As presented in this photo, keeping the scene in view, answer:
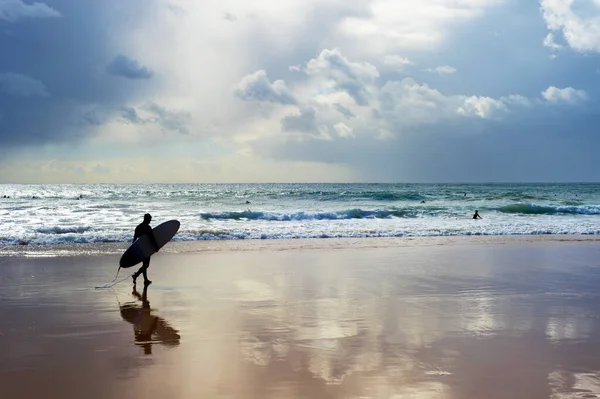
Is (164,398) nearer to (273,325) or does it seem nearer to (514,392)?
(273,325)

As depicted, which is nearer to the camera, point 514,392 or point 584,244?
point 514,392

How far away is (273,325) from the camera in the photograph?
26.3ft

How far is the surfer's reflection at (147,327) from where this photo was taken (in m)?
7.21

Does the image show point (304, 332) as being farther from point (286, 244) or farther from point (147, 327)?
point (286, 244)

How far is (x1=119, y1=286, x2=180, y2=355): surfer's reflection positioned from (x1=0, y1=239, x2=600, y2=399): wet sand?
0.11 ft

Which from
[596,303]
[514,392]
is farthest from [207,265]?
[514,392]

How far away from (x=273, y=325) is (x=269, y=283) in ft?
11.7

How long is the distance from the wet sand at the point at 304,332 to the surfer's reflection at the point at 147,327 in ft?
0.11

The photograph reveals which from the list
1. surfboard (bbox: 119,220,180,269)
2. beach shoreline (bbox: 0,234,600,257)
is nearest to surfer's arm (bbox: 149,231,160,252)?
surfboard (bbox: 119,220,180,269)

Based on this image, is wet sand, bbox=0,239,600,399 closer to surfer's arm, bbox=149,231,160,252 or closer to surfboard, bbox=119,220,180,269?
surfboard, bbox=119,220,180,269

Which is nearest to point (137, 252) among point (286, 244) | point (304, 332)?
point (304, 332)

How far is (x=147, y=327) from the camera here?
8.04 metres

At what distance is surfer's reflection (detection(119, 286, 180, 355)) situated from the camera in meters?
7.21

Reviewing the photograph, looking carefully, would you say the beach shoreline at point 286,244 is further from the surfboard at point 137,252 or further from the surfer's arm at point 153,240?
the surfer's arm at point 153,240
